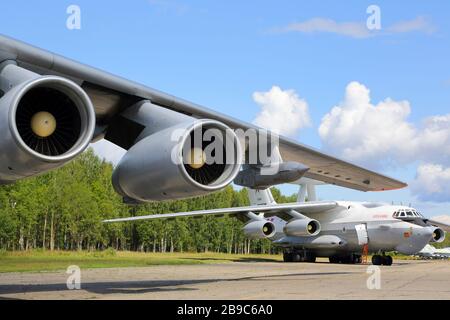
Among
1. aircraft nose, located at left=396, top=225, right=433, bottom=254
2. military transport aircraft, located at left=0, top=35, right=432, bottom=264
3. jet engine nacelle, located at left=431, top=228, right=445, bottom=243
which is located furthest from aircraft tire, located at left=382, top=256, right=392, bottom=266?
military transport aircraft, located at left=0, top=35, right=432, bottom=264

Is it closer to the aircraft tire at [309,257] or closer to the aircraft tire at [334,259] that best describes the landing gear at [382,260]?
the aircraft tire at [334,259]

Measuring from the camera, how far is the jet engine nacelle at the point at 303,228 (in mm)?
33844

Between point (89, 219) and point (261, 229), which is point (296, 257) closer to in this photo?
point (261, 229)

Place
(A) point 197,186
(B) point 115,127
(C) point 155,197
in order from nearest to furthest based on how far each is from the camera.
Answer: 1. (A) point 197,186
2. (C) point 155,197
3. (B) point 115,127

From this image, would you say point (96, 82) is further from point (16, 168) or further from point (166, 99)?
point (16, 168)

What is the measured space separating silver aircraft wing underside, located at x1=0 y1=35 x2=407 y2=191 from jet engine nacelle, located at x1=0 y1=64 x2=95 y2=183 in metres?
0.52

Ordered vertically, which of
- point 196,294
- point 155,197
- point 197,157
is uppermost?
point 197,157

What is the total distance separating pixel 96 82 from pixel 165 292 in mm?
4543

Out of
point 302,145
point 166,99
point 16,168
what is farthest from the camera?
point 302,145

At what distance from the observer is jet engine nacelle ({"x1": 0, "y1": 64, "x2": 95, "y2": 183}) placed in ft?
21.8

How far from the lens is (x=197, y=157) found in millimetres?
8438

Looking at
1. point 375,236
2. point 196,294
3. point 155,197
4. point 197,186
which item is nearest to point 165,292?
point 196,294

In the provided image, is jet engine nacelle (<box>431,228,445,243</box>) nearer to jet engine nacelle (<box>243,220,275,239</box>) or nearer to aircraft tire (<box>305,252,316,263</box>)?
aircraft tire (<box>305,252,316,263</box>)

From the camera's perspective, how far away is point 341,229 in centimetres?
3566
